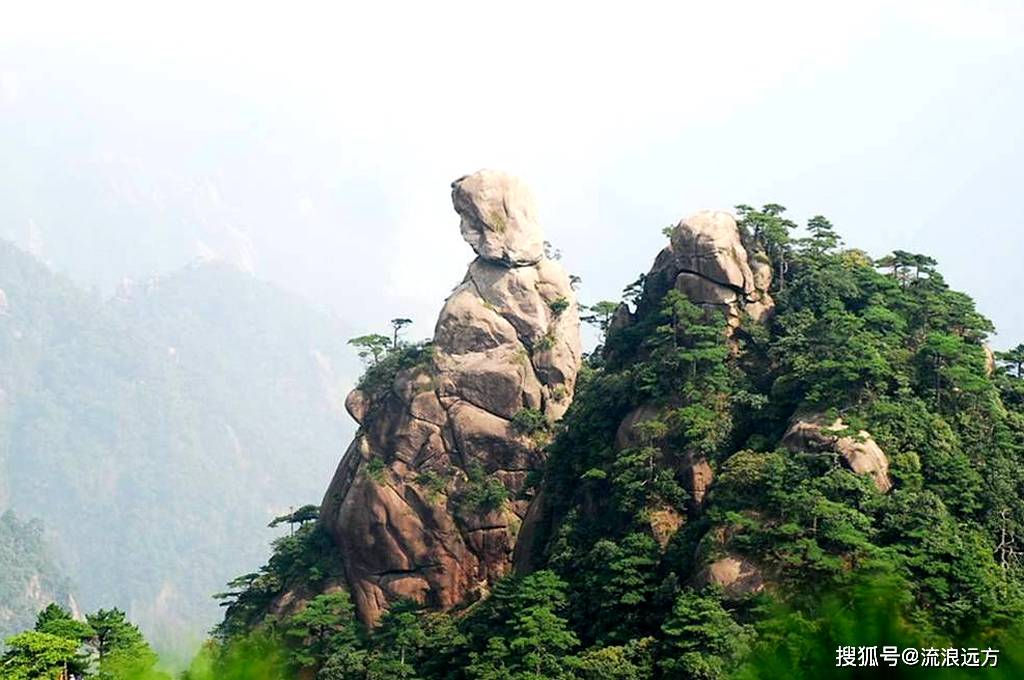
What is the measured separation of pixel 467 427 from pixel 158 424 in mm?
118730

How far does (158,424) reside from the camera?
14800 cm

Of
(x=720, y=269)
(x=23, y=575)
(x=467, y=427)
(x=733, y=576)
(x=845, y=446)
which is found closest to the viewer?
(x=733, y=576)

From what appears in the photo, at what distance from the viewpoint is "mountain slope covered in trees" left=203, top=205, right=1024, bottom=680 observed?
2528cm

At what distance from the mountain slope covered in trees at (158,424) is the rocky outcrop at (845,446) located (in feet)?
291

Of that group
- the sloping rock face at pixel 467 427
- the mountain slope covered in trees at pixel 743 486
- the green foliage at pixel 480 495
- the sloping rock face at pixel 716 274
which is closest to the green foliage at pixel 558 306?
the sloping rock face at pixel 467 427

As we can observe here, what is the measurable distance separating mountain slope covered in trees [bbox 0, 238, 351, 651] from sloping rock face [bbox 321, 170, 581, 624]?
74.4m

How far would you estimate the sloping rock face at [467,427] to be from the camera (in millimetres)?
36531

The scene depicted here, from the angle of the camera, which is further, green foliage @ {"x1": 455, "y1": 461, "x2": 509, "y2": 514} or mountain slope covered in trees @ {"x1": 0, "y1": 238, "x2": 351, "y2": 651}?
mountain slope covered in trees @ {"x1": 0, "y1": 238, "x2": 351, "y2": 651}

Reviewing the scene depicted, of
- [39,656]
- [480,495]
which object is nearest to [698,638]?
[480,495]

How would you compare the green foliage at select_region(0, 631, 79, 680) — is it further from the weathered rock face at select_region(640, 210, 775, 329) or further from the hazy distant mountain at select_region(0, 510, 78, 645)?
the hazy distant mountain at select_region(0, 510, 78, 645)

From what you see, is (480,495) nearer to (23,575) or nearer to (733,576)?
(733,576)

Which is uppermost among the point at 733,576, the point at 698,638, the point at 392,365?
the point at 392,365

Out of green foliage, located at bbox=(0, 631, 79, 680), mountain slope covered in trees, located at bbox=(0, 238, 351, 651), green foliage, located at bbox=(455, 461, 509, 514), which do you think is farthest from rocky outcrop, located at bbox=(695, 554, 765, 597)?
mountain slope covered in trees, located at bbox=(0, 238, 351, 651)

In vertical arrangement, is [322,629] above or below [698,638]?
above
